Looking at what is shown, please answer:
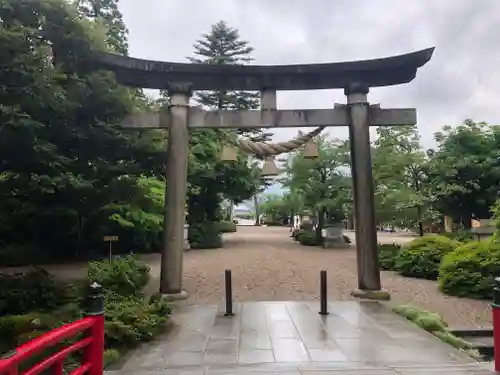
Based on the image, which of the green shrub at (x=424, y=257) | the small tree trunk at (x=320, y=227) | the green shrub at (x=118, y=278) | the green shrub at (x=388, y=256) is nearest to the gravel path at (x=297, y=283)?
the green shrub at (x=424, y=257)

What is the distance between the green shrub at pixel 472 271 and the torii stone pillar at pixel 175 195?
23.6ft

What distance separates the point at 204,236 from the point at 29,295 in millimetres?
17403

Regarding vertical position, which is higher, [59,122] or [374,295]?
[59,122]

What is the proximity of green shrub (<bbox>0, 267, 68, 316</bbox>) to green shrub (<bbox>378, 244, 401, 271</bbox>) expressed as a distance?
478 inches

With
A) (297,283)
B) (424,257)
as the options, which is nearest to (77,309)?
(297,283)

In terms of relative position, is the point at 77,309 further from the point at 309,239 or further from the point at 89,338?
the point at 309,239

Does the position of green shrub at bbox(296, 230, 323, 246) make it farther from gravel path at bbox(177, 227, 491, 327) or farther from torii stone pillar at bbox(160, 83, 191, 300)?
torii stone pillar at bbox(160, 83, 191, 300)

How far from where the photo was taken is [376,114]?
1140 cm

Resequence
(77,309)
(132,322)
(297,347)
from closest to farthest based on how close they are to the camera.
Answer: (297,347) → (132,322) → (77,309)

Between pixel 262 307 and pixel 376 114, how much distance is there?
550 centimetres

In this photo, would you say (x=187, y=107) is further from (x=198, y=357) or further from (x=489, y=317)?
(x=489, y=317)

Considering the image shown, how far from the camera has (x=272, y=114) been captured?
Result: 11.4 m

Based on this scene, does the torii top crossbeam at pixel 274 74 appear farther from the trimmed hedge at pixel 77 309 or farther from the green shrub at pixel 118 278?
the trimmed hedge at pixel 77 309

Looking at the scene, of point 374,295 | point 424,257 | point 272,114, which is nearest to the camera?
point 374,295
